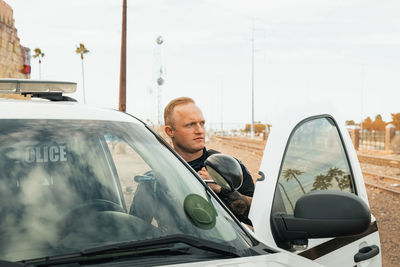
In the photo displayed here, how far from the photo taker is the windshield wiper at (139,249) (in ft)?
5.16

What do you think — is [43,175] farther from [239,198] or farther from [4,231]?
[239,198]

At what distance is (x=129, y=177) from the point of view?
8.92 feet

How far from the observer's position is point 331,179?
289 cm

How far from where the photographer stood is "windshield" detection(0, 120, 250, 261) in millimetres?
Answer: 1705

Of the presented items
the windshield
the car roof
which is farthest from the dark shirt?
the car roof

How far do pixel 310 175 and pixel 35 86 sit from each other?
1.66 metres

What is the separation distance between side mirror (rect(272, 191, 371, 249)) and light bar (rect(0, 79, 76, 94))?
1540 mm

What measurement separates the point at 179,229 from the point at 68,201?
0.42m

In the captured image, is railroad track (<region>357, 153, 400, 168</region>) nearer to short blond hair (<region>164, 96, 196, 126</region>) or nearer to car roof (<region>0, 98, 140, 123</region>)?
short blond hair (<region>164, 96, 196, 126</region>)

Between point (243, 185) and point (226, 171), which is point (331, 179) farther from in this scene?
point (226, 171)

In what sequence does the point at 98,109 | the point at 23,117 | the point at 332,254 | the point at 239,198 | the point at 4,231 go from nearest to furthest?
the point at 4,231 → the point at 23,117 → the point at 98,109 → the point at 332,254 → the point at 239,198

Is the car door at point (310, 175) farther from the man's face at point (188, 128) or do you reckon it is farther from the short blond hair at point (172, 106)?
the short blond hair at point (172, 106)

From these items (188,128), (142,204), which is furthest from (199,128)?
(142,204)

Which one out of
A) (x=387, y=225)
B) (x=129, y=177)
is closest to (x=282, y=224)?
(x=129, y=177)
